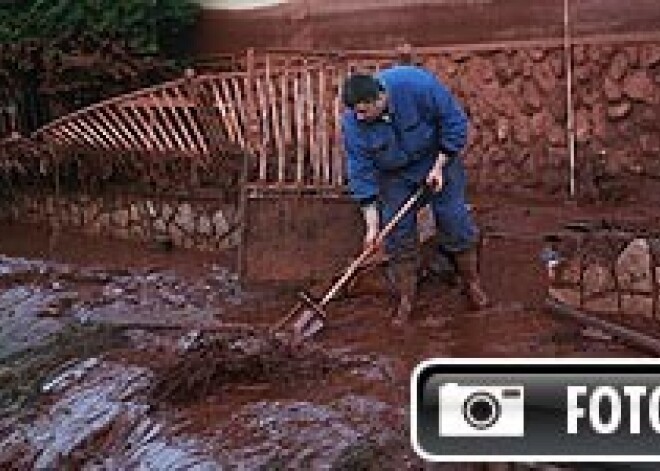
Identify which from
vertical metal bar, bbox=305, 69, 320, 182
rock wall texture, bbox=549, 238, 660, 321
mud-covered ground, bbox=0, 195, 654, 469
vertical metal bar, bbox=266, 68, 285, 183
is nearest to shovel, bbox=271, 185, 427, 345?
mud-covered ground, bbox=0, 195, 654, 469

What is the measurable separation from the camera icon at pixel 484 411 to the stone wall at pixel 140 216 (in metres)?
8.14

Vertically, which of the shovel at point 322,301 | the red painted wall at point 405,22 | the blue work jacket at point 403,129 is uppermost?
the red painted wall at point 405,22

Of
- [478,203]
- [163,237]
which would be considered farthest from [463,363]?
[163,237]

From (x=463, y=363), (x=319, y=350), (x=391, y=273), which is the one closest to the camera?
(x=463, y=363)

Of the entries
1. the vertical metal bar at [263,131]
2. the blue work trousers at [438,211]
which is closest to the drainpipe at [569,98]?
the blue work trousers at [438,211]

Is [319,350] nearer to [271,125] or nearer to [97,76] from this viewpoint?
[271,125]

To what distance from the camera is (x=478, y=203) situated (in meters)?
10.0

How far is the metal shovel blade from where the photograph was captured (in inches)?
295

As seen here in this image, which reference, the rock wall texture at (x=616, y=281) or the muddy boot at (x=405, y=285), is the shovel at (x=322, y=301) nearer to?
the muddy boot at (x=405, y=285)

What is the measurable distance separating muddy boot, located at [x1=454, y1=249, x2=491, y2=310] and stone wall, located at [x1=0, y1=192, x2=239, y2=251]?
148 inches

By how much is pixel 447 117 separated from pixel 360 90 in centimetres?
80

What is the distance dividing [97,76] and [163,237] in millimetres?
1949

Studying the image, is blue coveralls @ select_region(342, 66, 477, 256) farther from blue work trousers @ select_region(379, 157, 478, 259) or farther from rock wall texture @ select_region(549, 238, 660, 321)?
rock wall texture @ select_region(549, 238, 660, 321)

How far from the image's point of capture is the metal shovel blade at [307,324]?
7.49 metres
